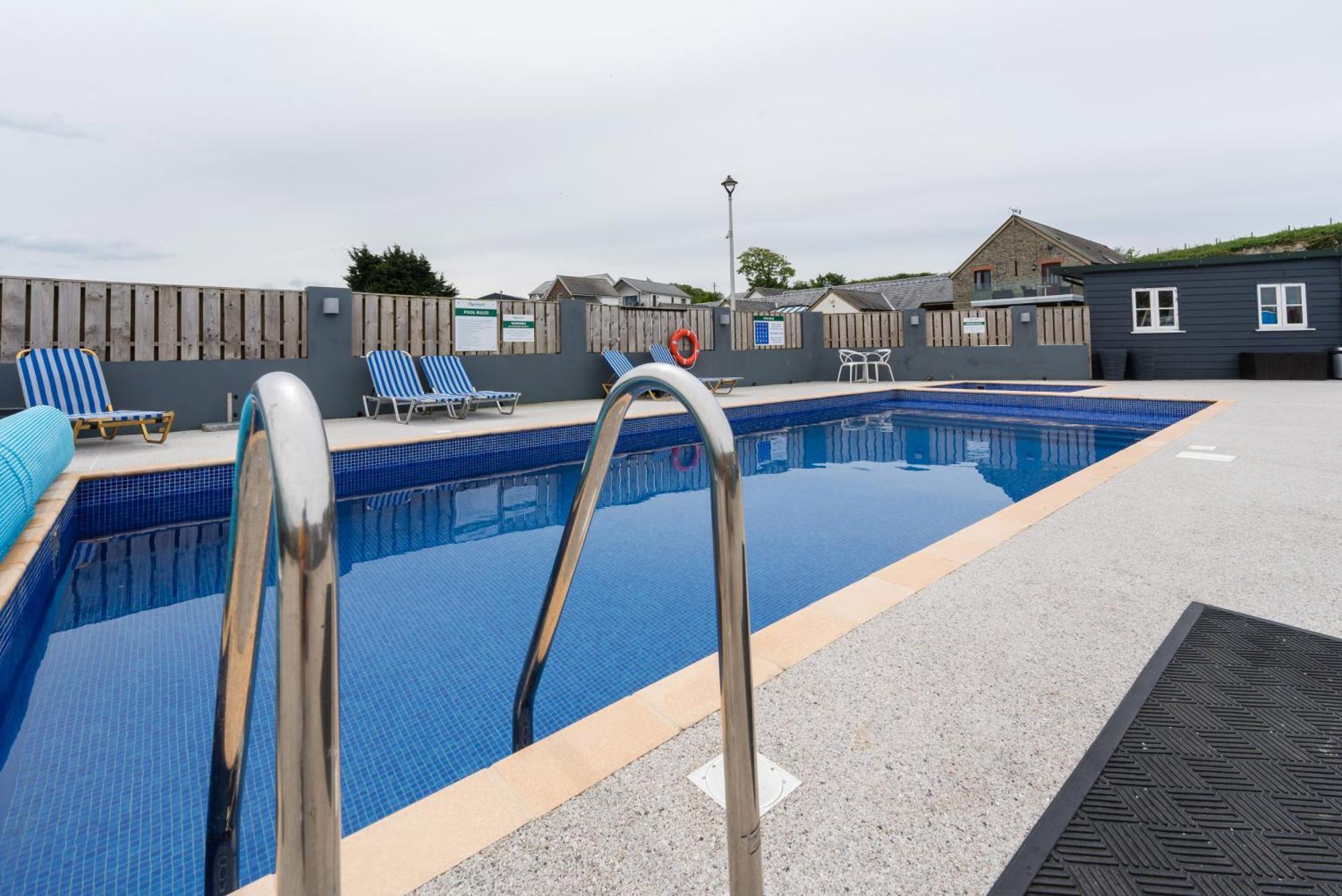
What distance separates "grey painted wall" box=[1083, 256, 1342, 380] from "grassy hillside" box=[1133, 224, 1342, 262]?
1480 centimetres

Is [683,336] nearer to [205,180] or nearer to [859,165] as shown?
[859,165]

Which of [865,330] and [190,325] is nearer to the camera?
[190,325]

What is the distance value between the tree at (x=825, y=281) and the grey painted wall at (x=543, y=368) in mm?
48211

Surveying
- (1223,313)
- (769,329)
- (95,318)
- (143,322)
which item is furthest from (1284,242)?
(95,318)

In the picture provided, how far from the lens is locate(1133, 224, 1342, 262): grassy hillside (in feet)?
84.5

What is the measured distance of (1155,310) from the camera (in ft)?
39.7

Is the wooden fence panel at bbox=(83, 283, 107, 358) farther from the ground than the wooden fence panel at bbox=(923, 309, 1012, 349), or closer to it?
closer to it

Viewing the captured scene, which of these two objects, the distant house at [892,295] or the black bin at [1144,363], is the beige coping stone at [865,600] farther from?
the distant house at [892,295]

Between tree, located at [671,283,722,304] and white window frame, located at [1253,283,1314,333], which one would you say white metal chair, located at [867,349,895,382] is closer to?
white window frame, located at [1253,283,1314,333]

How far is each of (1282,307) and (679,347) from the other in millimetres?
10704

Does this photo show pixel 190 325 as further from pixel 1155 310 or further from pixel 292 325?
pixel 1155 310

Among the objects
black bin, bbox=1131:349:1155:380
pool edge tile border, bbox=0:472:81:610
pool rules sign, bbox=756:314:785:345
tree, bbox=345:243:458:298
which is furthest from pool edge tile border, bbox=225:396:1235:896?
tree, bbox=345:243:458:298

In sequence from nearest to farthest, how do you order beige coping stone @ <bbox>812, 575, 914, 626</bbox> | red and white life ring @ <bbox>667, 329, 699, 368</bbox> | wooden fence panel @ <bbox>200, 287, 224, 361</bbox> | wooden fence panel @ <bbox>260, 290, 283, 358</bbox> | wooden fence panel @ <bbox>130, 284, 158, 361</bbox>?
beige coping stone @ <bbox>812, 575, 914, 626</bbox>, wooden fence panel @ <bbox>130, 284, 158, 361</bbox>, wooden fence panel @ <bbox>200, 287, 224, 361</bbox>, wooden fence panel @ <bbox>260, 290, 283, 358</bbox>, red and white life ring @ <bbox>667, 329, 699, 368</bbox>

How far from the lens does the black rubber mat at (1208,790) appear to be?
1.03 meters
